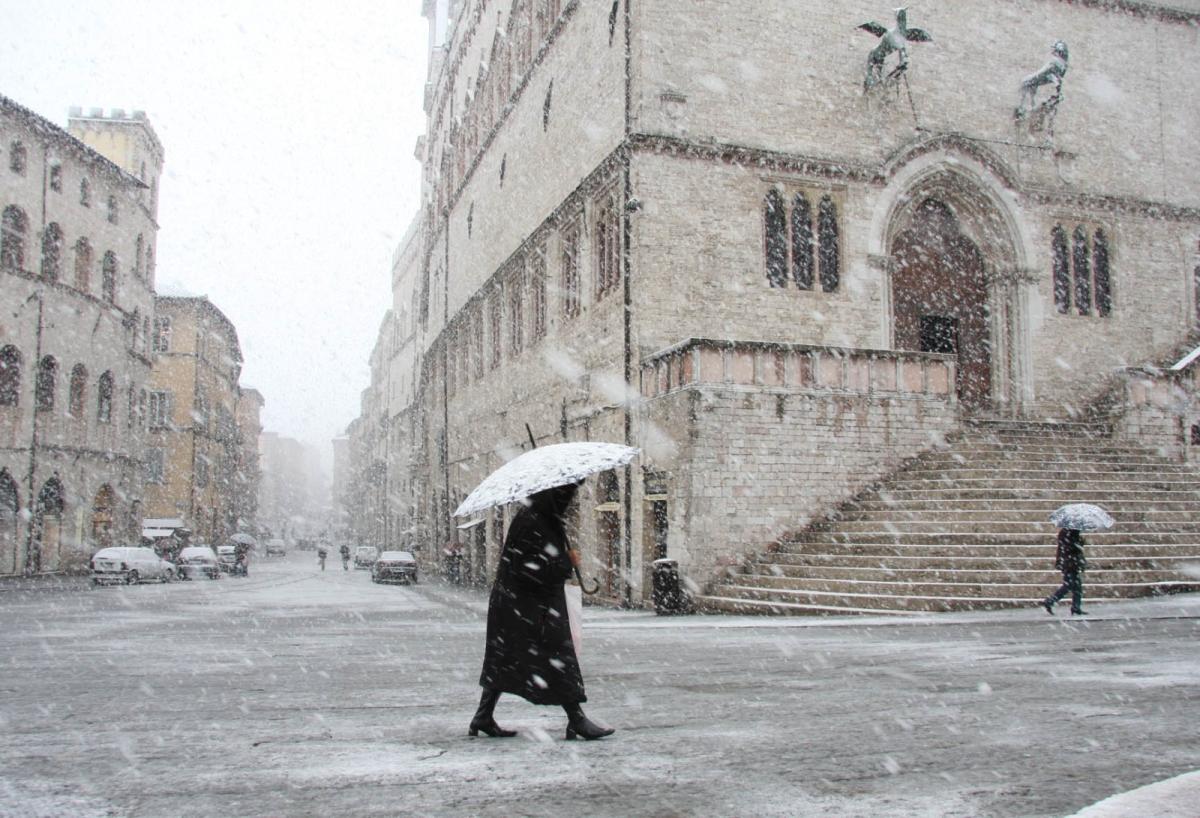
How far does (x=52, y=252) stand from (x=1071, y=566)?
3695 cm

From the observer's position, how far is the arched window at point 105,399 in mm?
42281

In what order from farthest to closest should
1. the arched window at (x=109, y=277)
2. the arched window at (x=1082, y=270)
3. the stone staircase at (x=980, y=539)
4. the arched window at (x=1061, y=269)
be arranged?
the arched window at (x=109, y=277) → the arched window at (x=1082, y=270) → the arched window at (x=1061, y=269) → the stone staircase at (x=980, y=539)

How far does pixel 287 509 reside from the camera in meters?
177

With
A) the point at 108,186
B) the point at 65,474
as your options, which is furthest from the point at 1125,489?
the point at 108,186

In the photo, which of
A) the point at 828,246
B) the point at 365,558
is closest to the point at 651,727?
the point at 828,246

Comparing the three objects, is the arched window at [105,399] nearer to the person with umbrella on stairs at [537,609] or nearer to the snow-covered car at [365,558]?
the snow-covered car at [365,558]

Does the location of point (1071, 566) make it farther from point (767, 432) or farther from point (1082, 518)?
point (767, 432)

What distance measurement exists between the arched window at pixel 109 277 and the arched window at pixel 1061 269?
1376 inches

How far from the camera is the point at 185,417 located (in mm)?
60938

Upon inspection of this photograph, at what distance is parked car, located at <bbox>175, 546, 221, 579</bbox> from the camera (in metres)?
45.2

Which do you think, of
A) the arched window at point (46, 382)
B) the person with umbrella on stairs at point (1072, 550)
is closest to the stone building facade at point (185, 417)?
the arched window at point (46, 382)

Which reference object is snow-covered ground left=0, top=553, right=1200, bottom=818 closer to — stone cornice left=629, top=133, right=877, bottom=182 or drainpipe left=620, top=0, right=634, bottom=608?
drainpipe left=620, top=0, right=634, bottom=608

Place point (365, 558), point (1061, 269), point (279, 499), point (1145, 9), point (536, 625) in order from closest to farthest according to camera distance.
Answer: point (536, 625) → point (1061, 269) → point (1145, 9) → point (365, 558) → point (279, 499)

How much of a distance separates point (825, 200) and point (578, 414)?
703cm
